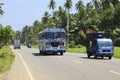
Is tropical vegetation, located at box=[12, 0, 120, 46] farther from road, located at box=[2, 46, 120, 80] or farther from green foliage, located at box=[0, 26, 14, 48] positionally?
road, located at box=[2, 46, 120, 80]

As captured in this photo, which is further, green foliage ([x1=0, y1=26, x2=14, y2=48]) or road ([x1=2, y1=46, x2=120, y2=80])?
green foliage ([x1=0, y1=26, x2=14, y2=48])

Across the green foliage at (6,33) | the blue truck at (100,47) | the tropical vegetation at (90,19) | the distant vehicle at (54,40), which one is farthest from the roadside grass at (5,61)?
the tropical vegetation at (90,19)

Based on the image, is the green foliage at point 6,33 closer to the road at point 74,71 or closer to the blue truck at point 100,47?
the blue truck at point 100,47

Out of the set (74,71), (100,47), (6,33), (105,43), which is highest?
(6,33)

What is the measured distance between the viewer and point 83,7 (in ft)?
399

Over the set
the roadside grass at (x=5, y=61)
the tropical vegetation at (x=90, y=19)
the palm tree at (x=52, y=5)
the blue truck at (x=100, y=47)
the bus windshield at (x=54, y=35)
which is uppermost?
the palm tree at (x=52, y=5)

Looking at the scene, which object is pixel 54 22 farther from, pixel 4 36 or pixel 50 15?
pixel 4 36

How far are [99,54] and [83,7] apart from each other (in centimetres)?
8473

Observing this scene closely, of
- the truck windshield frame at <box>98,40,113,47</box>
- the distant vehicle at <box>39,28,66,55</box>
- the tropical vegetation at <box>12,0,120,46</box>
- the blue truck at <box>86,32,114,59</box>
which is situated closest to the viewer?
the blue truck at <box>86,32,114,59</box>

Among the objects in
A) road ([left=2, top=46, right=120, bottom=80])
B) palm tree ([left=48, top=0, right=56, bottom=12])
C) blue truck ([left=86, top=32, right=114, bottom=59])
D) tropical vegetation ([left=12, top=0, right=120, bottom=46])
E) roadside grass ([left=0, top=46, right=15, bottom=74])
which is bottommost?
road ([left=2, top=46, right=120, bottom=80])

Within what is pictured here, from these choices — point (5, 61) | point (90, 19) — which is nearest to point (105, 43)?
point (5, 61)

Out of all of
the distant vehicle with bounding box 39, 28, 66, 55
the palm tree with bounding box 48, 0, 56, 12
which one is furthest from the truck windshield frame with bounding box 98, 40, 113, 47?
the palm tree with bounding box 48, 0, 56, 12

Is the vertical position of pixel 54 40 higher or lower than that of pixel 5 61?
higher

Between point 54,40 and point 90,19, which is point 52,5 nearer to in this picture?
point 90,19
